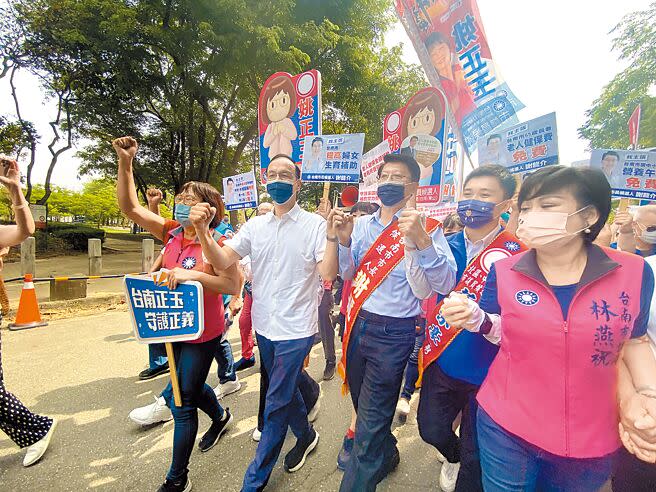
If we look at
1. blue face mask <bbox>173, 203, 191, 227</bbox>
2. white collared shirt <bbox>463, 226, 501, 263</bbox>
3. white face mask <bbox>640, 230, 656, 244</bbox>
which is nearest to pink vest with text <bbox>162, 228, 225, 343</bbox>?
blue face mask <bbox>173, 203, 191, 227</bbox>

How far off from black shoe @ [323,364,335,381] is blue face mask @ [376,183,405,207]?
2388 millimetres

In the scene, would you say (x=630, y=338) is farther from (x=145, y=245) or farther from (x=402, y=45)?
(x=402, y=45)

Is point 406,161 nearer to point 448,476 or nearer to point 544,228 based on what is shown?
point 544,228

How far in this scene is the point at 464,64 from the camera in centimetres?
374

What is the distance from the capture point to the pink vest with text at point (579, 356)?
3.87 feet

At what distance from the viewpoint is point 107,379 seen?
3576mm

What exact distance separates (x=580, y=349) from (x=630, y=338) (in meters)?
0.20

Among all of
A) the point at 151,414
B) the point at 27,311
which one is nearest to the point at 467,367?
the point at 151,414

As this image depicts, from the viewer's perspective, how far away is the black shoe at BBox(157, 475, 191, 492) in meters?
2.01

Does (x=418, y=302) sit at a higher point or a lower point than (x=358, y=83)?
lower

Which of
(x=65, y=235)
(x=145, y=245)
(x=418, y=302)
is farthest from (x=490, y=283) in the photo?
(x=65, y=235)

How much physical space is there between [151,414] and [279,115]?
111 inches

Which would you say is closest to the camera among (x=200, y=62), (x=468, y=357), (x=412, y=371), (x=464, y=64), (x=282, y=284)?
(x=468, y=357)

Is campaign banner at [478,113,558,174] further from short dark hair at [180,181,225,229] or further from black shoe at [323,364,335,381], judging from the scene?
black shoe at [323,364,335,381]
